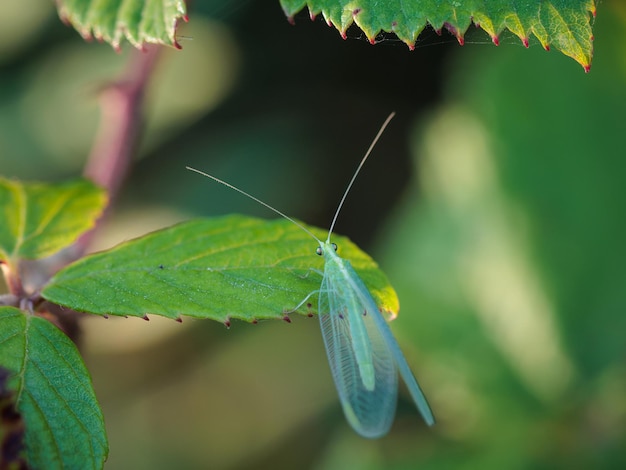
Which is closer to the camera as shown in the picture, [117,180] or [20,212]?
[20,212]

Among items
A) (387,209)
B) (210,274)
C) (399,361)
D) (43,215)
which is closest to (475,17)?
(210,274)

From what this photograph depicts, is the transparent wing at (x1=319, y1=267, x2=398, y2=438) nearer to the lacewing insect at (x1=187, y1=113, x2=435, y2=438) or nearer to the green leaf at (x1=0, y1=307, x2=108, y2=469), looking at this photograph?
the lacewing insect at (x1=187, y1=113, x2=435, y2=438)

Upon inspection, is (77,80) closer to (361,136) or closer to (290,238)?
(361,136)

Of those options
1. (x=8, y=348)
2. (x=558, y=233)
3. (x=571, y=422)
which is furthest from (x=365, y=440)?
(x=8, y=348)

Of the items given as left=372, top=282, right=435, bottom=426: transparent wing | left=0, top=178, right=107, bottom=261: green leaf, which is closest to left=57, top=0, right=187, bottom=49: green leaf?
left=0, top=178, right=107, bottom=261: green leaf

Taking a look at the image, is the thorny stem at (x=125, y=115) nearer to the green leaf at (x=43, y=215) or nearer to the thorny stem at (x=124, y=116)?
the thorny stem at (x=124, y=116)
